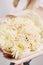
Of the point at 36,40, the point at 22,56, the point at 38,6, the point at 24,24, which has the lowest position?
the point at 22,56

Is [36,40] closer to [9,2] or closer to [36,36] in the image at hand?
[36,36]

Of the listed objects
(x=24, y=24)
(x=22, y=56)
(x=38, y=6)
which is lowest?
(x=22, y=56)

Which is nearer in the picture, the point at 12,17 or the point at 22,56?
the point at 22,56

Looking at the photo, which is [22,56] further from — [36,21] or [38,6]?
[38,6]

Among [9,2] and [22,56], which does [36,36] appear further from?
[9,2]

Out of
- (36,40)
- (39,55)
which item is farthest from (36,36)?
(39,55)

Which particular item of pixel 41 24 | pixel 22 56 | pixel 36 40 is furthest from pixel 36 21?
pixel 22 56

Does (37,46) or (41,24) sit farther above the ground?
(41,24)

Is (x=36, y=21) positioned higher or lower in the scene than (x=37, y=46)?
higher

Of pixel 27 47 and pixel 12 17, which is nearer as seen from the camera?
pixel 27 47
